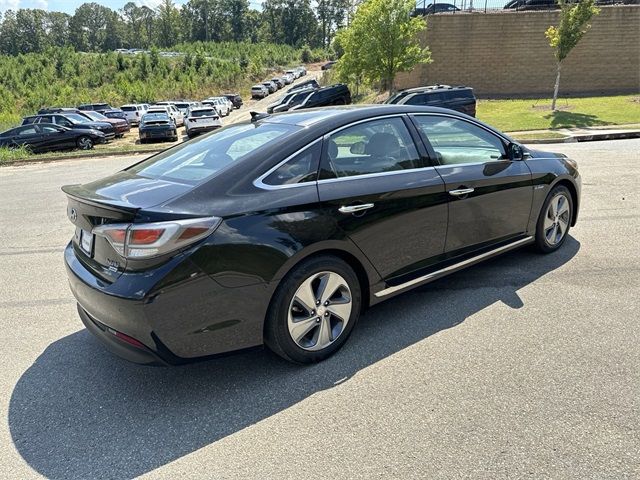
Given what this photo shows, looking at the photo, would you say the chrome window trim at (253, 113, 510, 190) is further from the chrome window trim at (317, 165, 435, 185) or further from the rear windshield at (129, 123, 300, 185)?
the rear windshield at (129, 123, 300, 185)

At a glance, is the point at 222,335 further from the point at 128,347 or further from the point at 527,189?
the point at 527,189

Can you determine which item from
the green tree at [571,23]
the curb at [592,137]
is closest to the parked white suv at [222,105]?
the green tree at [571,23]

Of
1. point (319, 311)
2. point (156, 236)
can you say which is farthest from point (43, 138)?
point (319, 311)

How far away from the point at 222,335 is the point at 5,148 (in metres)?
20.6

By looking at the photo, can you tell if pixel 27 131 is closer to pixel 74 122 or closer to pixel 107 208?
pixel 74 122

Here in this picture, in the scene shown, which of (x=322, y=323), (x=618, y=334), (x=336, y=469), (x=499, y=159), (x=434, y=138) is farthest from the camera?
(x=499, y=159)

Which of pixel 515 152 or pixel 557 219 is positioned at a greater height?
pixel 515 152

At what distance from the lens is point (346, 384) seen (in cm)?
292

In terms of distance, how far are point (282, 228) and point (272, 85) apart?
5888 centimetres

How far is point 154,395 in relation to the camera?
2.89 m

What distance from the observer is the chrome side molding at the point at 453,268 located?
348cm

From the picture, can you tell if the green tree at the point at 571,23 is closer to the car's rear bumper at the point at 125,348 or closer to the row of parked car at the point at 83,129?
the row of parked car at the point at 83,129

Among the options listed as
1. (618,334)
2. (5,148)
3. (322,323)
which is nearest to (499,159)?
(618,334)

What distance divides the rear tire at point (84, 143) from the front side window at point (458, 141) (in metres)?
20.6
